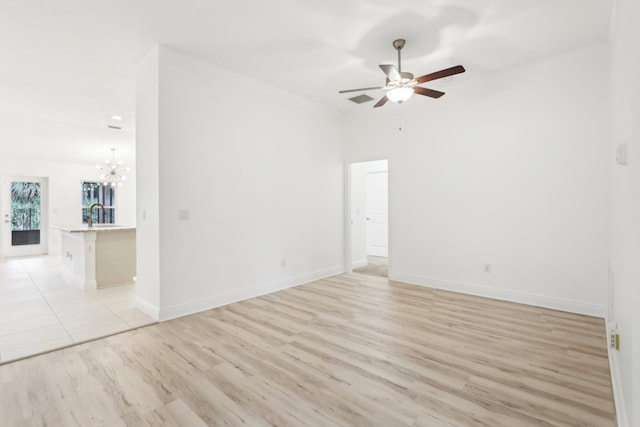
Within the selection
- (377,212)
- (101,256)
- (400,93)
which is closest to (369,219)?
(377,212)

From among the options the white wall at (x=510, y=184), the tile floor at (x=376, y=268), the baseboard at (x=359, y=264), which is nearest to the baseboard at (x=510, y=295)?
the white wall at (x=510, y=184)

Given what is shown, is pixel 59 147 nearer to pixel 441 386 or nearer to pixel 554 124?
pixel 441 386

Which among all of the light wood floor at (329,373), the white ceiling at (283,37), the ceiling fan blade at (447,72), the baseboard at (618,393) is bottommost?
the light wood floor at (329,373)

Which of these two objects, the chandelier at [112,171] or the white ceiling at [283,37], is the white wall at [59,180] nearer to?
the chandelier at [112,171]

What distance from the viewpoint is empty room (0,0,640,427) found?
2061mm

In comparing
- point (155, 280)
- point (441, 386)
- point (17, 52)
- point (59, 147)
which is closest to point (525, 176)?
point (441, 386)

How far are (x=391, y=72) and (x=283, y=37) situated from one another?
4.05 ft

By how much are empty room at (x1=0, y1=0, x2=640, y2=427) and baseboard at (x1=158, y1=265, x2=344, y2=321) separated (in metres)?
0.03

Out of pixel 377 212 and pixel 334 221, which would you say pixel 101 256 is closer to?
pixel 334 221

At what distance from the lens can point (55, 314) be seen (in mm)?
3656

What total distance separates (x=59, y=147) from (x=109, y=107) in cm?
359

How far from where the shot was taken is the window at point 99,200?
966cm

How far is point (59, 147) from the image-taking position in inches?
298

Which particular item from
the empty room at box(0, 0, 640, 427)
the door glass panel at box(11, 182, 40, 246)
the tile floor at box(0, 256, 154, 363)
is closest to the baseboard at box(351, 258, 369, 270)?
the empty room at box(0, 0, 640, 427)
